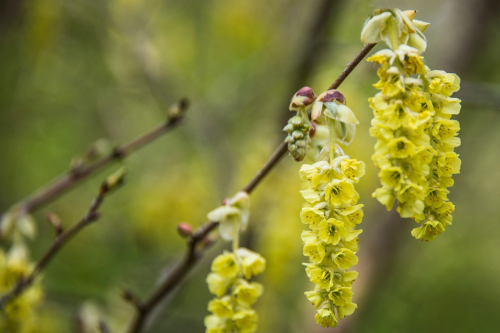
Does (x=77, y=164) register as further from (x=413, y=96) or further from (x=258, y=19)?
(x=258, y=19)

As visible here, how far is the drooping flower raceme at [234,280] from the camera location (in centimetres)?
95

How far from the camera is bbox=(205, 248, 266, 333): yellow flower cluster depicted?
949 millimetres

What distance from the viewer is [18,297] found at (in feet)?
4.52

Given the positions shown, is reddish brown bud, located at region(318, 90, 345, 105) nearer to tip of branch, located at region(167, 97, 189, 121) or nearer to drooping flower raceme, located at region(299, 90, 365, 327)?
drooping flower raceme, located at region(299, 90, 365, 327)

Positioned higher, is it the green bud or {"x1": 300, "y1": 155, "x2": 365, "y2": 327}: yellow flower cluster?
the green bud

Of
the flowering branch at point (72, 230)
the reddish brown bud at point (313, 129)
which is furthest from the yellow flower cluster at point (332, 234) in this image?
the flowering branch at point (72, 230)

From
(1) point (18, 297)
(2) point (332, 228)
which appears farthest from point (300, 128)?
(1) point (18, 297)

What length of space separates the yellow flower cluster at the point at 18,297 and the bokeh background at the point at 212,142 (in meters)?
0.83

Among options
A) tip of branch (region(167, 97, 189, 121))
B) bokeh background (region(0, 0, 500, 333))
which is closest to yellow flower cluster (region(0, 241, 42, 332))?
tip of branch (region(167, 97, 189, 121))

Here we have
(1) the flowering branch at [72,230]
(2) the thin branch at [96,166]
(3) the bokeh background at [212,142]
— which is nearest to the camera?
(1) the flowering branch at [72,230]

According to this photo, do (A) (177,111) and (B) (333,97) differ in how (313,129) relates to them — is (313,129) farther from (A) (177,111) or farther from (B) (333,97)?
(A) (177,111)

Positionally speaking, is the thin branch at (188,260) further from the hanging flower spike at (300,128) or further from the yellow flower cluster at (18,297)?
the yellow flower cluster at (18,297)

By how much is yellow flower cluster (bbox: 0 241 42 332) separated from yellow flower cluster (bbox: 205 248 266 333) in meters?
0.79

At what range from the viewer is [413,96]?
723 millimetres
